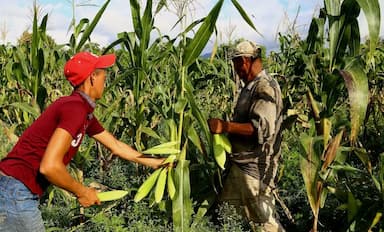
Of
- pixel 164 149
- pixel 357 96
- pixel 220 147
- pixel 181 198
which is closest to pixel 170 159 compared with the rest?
pixel 164 149

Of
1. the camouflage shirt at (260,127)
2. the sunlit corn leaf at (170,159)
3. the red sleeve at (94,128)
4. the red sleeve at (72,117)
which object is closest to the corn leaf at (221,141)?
the camouflage shirt at (260,127)

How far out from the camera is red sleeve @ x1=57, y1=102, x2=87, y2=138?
2062 mm

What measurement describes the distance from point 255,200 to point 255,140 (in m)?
0.39

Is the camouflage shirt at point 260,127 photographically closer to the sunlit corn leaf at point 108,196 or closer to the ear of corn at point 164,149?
the ear of corn at point 164,149

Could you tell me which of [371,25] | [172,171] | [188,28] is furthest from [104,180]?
[371,25]

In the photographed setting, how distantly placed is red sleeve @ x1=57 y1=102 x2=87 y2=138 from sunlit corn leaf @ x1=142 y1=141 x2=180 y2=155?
524 mm

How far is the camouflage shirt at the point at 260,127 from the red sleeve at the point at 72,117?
1.23m

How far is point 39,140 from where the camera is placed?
2.17m

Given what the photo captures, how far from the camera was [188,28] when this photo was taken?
8.68 ft

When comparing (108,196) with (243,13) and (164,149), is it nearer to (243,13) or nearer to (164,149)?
Result: (164,149)

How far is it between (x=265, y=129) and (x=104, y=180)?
1.68m

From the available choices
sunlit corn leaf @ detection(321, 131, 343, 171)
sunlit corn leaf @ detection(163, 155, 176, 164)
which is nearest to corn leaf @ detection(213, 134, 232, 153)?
sunlit corn leaf @ detection(163, 155, 176, 164)

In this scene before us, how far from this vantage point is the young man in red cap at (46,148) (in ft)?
6.89

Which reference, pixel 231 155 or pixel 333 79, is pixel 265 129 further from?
pixel 333 79
